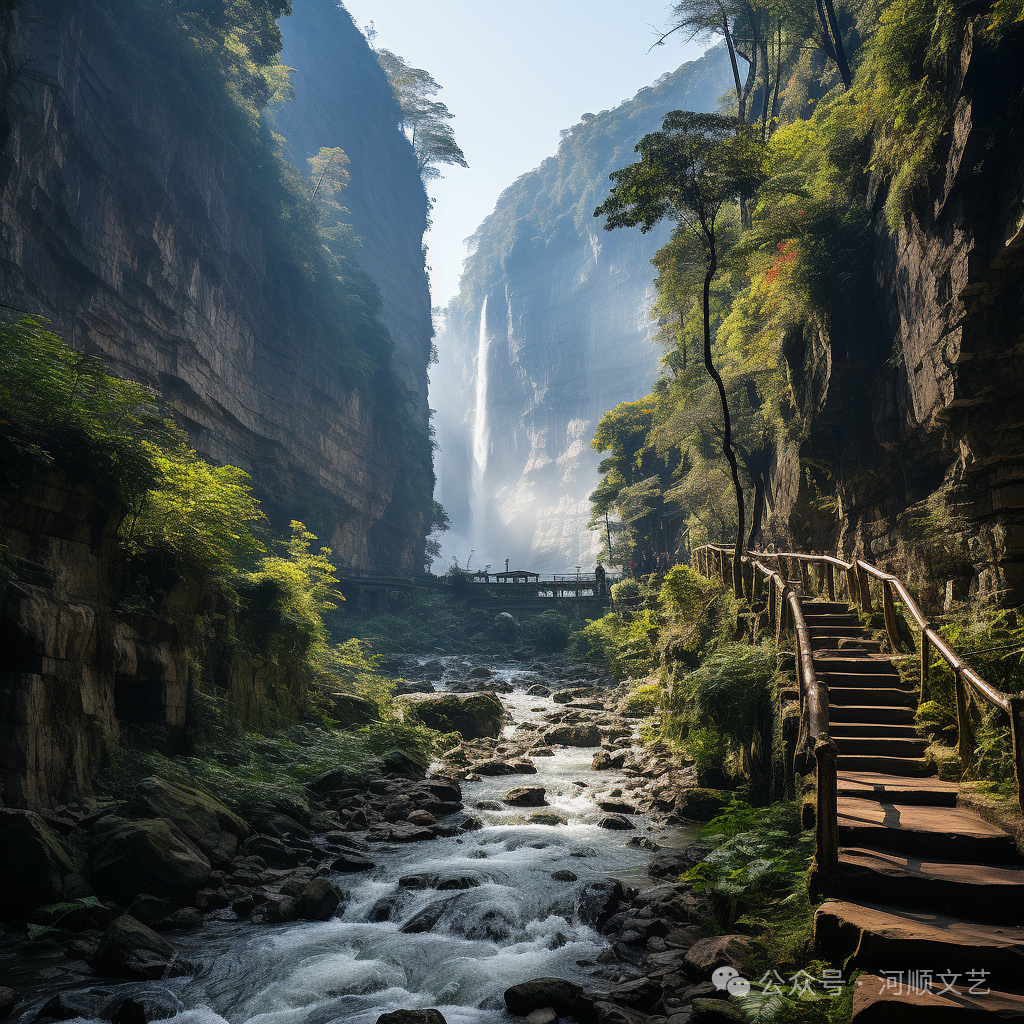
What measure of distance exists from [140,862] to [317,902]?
5.40 feet

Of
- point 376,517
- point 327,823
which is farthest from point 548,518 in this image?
point 327,823

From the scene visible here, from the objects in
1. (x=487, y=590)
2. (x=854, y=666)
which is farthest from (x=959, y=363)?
(x=487, y=590)

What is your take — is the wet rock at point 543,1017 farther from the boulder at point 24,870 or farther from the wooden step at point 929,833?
the boulder at point 24,870

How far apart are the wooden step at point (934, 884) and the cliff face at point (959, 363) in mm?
5258

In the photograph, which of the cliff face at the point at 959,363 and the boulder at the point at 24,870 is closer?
the boulder at the point at 24,870

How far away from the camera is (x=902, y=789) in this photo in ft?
16.5

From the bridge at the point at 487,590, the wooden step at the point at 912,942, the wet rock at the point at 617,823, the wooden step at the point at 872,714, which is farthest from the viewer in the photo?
the bridge at the point at 487,590

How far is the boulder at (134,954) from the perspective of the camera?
15.6 ft

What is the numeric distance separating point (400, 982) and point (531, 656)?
26077 millimetres

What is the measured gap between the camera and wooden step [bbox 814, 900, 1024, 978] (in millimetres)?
3180

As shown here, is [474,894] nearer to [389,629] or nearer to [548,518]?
[389,629]

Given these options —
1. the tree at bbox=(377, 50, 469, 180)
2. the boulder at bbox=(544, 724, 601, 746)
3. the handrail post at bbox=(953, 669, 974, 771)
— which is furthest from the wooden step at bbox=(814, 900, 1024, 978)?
the tree at bbox=(377, 50, 469, 180)

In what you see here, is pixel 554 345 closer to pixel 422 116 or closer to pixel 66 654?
pixel 422 116

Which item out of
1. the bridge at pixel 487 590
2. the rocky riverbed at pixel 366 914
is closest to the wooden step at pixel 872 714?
the rocky riverbed at pixel 366 914
